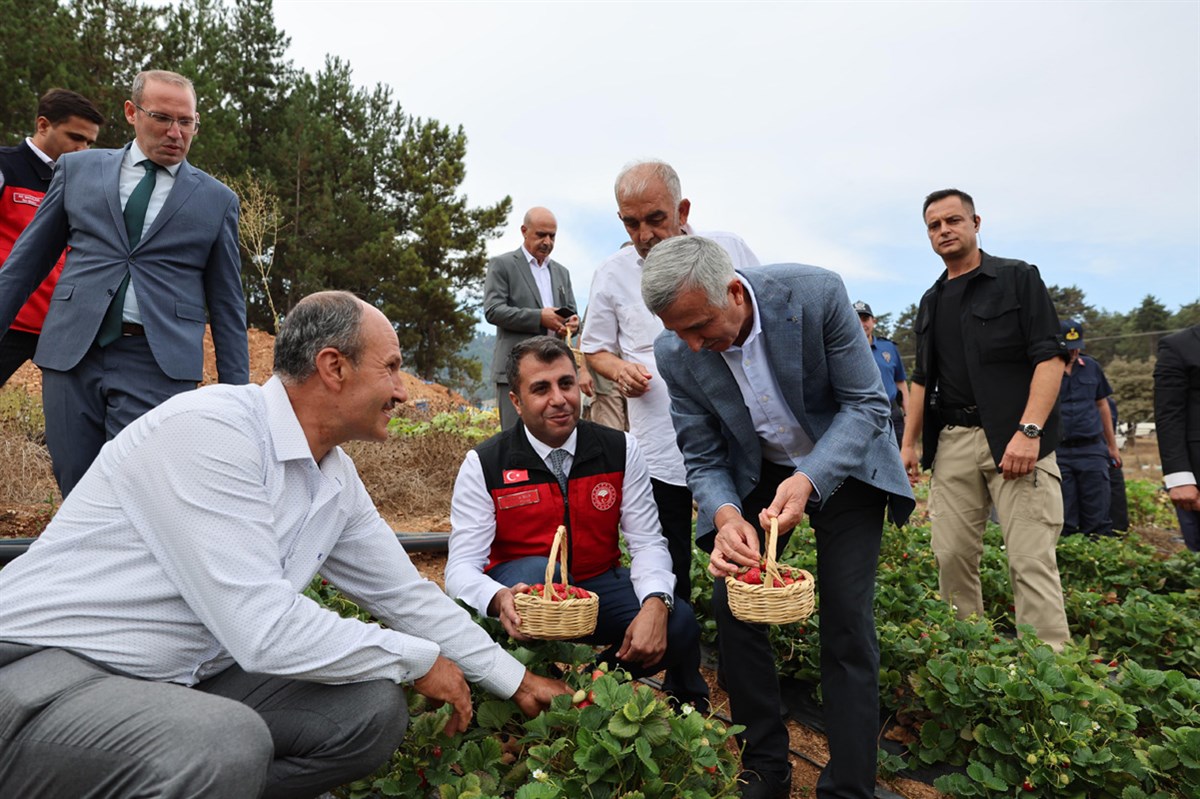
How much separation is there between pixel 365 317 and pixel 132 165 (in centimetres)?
181

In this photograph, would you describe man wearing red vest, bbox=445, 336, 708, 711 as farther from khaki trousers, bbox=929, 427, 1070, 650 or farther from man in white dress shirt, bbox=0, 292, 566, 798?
khaki trousers, bbox=929, 427, 1070, 650

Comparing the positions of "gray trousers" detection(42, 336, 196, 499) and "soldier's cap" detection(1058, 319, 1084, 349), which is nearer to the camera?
"gray trousers" detection(42, 336, 196, 499)

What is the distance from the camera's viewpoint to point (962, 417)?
13.5 ft

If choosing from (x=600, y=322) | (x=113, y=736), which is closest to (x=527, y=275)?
(x=600, y=322)

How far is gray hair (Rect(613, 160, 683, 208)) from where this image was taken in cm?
319

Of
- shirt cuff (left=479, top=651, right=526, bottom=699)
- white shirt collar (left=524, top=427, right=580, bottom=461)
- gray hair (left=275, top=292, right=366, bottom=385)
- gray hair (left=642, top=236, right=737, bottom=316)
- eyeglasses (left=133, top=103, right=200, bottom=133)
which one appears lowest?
shirt cuff (left=479, top=651, right=526, bottom=699)

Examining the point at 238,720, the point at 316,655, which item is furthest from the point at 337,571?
the point at 238,720

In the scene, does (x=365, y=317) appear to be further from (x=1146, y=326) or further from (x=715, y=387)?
(x=1146, y=326)

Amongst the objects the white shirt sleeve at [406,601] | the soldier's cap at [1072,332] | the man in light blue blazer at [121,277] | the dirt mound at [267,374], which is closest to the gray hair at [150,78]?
the man in light blue blazer at [121,277]

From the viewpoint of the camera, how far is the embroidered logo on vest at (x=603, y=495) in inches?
120

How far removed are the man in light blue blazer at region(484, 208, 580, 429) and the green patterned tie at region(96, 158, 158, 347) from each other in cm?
210

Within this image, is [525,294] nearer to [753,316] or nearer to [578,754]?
[753,316]

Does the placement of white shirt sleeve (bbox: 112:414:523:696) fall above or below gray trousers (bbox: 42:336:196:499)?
below

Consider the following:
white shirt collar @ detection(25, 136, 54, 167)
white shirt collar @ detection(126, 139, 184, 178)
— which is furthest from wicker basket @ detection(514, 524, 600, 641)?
white shirt collar @ detection(25, 136, 54, 167)
